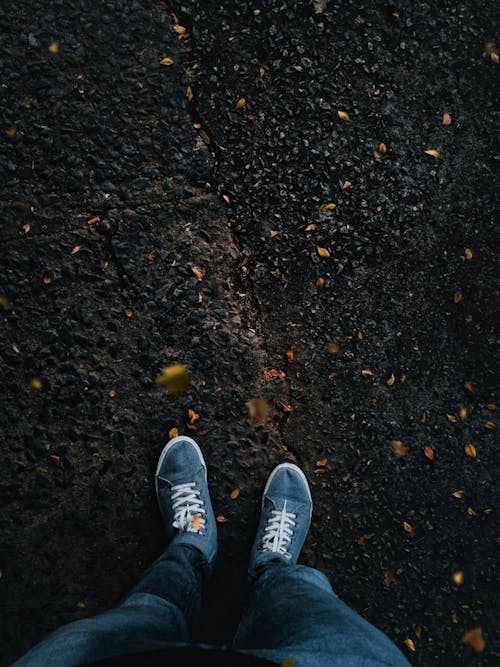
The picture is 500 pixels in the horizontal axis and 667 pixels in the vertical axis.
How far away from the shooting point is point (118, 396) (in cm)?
247

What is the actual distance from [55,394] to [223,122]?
1.27 m

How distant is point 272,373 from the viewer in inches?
99.3

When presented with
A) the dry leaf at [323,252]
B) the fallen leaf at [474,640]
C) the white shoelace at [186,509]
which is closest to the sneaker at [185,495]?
the white shoelace at [186,509]

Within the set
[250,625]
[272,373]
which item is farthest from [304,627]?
[272,373]

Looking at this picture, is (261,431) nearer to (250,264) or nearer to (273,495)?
(273,495)

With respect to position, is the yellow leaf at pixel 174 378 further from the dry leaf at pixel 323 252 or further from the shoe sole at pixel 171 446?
the dry leaf at pixel 323 252

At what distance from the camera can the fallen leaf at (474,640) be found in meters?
2.56

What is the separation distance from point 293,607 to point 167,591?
1.53 ft

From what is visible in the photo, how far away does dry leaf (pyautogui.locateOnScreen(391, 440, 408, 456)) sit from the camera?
2.55 m

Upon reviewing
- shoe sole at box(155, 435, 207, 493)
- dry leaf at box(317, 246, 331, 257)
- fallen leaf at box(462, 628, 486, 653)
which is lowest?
fallen leaf at box(462, 628, 486, 653)

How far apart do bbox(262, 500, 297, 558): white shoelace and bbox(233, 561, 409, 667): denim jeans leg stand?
77 mm

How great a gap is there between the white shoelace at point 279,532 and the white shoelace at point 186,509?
26cm

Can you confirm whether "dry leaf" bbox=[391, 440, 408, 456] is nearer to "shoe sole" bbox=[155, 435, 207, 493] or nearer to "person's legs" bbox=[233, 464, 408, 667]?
"person's legs" bbox=[233, 464, 408, 667]

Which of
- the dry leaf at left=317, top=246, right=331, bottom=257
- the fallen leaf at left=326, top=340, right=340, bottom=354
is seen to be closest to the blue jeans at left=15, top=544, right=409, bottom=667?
the fallen leaf at left=326, top=340, right=340, bottom=354
